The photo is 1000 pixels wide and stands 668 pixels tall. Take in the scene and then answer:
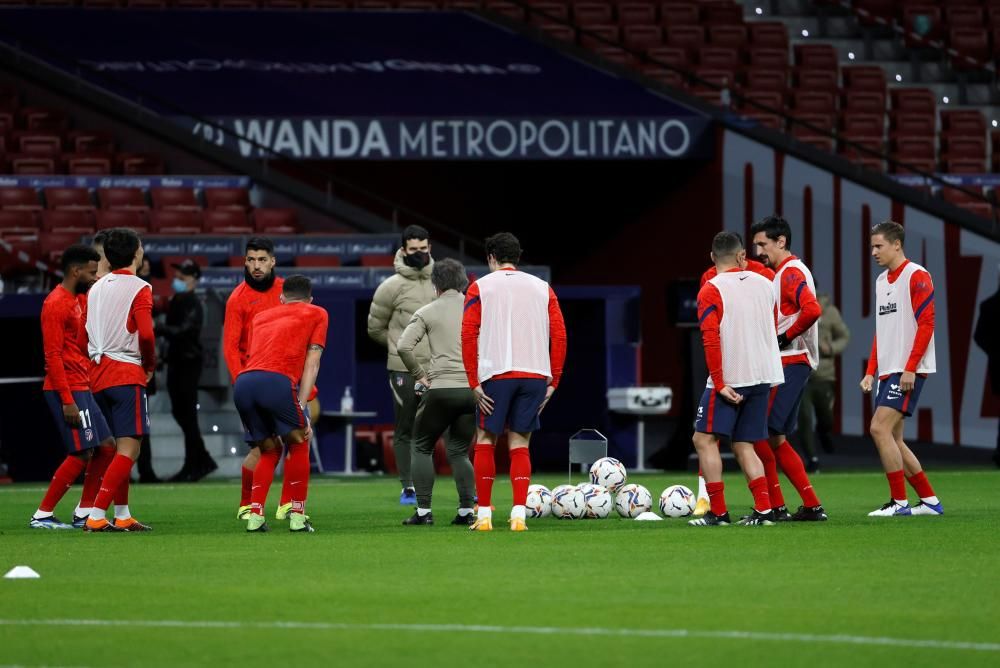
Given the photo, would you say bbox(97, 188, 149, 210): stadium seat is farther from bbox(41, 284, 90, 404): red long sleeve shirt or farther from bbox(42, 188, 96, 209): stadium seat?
bbox(41, 284, 90, 404): red long sleeve shirt

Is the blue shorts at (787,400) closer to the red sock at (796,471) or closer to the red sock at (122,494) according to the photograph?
the red sock at (796,471)

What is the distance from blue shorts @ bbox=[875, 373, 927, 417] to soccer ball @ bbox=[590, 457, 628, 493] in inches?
85.5

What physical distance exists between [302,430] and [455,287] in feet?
5.16

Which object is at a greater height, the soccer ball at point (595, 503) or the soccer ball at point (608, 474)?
the soccer ball at point (608, 474)

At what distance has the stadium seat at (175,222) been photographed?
970 inches

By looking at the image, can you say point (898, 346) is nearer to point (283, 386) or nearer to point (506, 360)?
point (506, 360)

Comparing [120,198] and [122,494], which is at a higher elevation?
[120,198]

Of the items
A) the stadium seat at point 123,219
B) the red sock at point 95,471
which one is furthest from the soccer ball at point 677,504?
the stadium seat at point 123,219

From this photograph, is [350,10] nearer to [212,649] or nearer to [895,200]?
[895,200]

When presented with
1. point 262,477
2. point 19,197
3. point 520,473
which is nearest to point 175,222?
point 19,197

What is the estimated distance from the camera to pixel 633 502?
13234 mm

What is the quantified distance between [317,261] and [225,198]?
10.6ft

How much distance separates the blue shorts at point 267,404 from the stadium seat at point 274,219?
13048mm

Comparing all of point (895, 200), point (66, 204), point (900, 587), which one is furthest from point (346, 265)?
point (900, 587)
